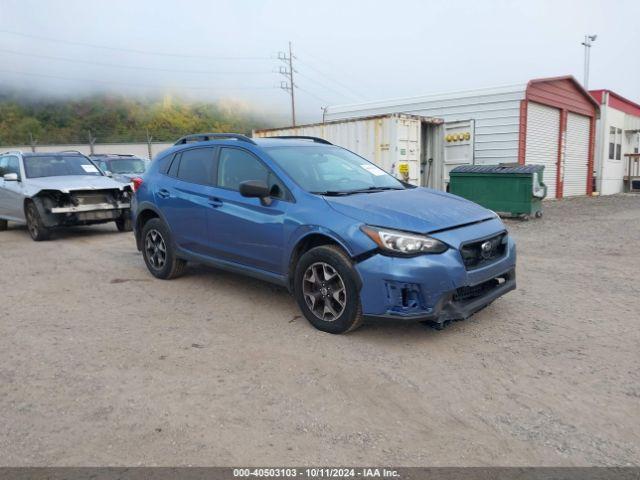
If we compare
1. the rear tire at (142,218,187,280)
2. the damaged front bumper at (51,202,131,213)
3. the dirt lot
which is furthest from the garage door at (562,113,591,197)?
the rear tire at (142,218,187,280)

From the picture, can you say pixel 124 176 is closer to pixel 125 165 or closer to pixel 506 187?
pixel 125 165

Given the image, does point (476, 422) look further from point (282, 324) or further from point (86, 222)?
point (86, 222)

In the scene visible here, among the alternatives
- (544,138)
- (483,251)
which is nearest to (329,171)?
(483,251)

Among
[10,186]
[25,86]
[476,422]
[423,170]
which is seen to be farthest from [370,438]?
[25,86]

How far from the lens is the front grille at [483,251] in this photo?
407 centimetres

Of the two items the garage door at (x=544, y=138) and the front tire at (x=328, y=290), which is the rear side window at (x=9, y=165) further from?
the garage door at (x=544, y=138)

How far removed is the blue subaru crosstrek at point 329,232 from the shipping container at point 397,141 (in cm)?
764

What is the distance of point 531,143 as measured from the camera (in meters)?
16.5

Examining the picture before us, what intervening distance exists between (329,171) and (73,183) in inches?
251

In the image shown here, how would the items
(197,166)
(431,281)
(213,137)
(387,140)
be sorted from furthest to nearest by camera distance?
(387,140)
(213,137)
(197,166)
(431,281)

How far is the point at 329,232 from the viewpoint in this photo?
417cm

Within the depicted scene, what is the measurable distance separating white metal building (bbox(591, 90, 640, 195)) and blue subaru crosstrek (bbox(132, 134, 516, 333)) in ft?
72.2

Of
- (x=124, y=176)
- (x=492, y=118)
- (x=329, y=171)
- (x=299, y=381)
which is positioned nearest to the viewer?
(x=299, y=381)

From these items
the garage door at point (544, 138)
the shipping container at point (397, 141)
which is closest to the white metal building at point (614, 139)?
the garage door at point (544, 138)
